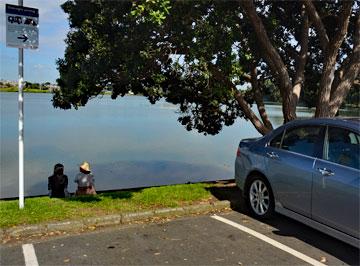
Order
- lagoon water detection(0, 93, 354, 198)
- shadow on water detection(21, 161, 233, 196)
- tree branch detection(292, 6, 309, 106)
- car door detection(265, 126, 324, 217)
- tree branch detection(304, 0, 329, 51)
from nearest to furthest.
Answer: car door detection(265, 126, 324, 217), tree branch detection(304, 0, 329, 51), tree branch detection(292, 6, 309, 106), shadow on water detection(21, 161, 233, 196), lagoon water detection(0, 93, 354, 198)

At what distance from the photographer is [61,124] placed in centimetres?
4519

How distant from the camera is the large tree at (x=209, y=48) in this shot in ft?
28.6

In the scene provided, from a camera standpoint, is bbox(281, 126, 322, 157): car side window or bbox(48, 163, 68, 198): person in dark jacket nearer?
bbox(281, 126, 322, 157): car side window

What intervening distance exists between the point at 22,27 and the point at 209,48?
352 centimetres

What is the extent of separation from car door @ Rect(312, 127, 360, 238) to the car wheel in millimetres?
1042

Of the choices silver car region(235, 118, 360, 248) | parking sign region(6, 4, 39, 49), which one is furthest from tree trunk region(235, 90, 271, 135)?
parking sign region(6, 4, 39, 49)

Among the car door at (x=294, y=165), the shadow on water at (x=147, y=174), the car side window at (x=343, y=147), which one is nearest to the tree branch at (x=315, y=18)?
the car door at (x=294, y=165)

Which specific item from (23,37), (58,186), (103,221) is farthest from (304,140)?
(58,186)

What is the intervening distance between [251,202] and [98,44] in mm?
5128

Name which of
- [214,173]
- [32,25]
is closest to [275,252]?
[32,25]

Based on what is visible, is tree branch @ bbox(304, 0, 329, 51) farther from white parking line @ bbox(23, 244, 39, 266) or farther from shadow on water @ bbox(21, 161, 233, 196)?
shadow on water @ bbox(21, 161, 233, 196)

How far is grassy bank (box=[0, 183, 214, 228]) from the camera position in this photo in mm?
6371

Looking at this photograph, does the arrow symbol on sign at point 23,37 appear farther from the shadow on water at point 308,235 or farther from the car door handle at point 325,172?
the car door handle at point 325,172

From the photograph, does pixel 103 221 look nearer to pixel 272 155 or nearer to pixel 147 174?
pixel 272 155
